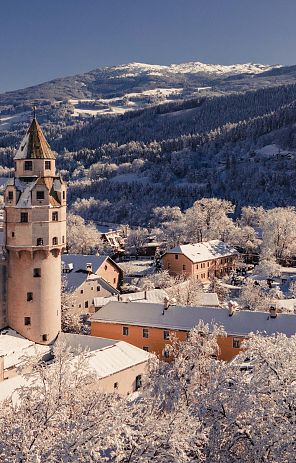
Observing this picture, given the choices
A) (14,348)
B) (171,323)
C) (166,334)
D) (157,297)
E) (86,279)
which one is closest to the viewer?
(14,348)

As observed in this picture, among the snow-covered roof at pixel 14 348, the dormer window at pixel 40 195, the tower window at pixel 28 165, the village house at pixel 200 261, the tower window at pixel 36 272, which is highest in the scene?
the tower window at pixel 28 165

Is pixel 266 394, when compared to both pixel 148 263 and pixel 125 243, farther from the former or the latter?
pixel 125 243

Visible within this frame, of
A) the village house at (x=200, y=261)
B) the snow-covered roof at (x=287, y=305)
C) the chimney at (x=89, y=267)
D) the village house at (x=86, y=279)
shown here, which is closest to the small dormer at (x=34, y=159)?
the village house at (x=86, y=279)

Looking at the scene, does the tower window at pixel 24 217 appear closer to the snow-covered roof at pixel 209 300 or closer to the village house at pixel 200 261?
the snow-covered roof at pixel 209 300

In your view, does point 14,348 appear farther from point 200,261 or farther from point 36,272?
point 200,261

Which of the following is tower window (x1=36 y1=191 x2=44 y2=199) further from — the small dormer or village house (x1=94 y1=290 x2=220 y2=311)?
village house (x1=94 y1=290 x2=220 y2=311)

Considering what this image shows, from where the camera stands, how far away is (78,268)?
284 ft

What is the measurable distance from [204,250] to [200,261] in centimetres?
432

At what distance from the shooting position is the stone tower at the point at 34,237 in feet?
164

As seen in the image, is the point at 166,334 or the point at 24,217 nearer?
the point at 24,217

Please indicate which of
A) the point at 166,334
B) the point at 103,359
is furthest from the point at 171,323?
the point at 103,359

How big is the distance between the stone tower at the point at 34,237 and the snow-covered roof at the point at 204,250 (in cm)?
5961

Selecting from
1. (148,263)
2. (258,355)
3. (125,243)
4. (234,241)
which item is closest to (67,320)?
(258,355)

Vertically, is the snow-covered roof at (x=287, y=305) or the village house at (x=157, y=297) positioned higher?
the village house at (x=157, y=297)
